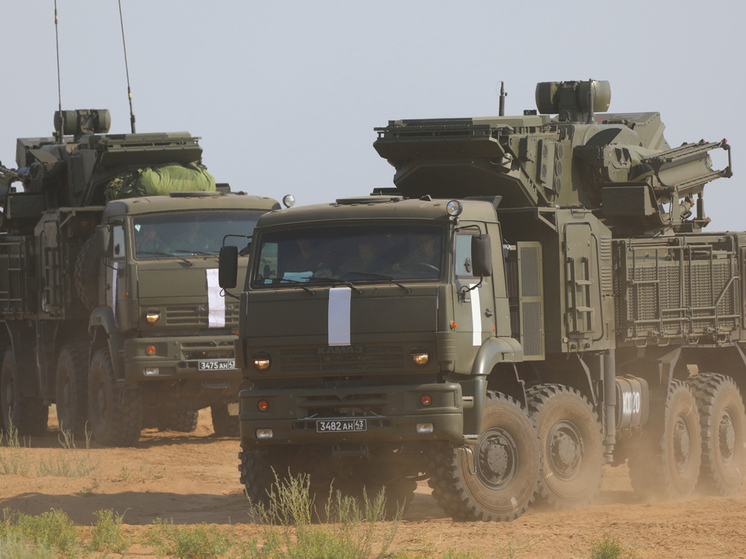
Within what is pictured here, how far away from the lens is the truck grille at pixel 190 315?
1956 cm

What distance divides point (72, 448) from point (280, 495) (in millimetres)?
7988

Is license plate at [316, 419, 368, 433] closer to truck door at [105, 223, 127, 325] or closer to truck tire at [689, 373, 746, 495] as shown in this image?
truck tire at [689, 373, 746, 495]

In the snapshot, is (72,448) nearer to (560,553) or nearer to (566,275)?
(566,275)

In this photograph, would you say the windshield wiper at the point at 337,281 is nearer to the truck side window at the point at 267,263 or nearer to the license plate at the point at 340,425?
the truck side window at the point at 267,263

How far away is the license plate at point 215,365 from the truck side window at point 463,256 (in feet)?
23.6

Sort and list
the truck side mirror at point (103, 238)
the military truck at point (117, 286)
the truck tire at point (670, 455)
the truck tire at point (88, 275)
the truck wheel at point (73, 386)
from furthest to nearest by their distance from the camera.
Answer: the truck wheel at point (73, 386) → the truck tire at point (88, 275) → the truck side mirror at point (103, 238) → the military truck at point (117, 286) → the truck tire at point (670, 455)

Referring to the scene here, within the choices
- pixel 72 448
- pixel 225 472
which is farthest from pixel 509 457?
pixel 72 448

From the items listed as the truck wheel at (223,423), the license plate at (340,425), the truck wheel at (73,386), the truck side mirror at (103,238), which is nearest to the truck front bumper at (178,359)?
the truck side mirror at (103,238)

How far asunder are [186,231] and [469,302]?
24.0 ft

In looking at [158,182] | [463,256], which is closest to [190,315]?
[158,182]

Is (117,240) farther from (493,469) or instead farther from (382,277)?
(493,469)

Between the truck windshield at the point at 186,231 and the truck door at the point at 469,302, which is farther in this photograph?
the truck windshield at the point at 186,231

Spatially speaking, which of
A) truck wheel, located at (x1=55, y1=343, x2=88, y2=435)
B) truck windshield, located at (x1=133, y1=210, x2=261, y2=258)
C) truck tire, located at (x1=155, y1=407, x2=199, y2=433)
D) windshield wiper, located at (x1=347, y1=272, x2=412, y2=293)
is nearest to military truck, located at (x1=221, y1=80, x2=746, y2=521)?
windshield wiper, located at (x1=347, y1=272, x2=412, y2=293)

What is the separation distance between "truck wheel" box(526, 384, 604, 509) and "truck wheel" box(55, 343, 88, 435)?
344 inches
